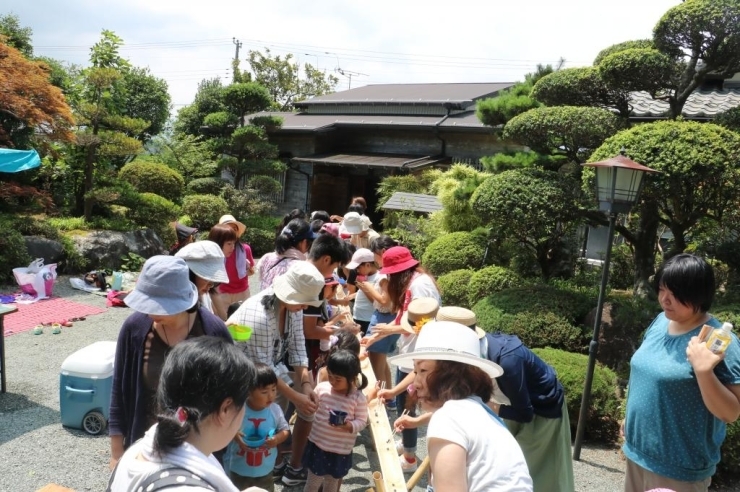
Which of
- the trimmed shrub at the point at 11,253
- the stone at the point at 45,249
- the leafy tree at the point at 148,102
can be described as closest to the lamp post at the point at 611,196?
the trimmed shrub at the point at 11,253

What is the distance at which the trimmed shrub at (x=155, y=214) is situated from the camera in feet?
42.1

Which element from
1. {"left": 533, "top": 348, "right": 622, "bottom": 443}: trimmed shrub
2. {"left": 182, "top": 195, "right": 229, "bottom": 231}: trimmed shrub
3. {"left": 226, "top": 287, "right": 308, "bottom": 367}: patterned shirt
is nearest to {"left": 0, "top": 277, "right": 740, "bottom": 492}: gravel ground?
{"left": 533, "top": 348, "right": 622, "bottom": 443}: trimmed shrub

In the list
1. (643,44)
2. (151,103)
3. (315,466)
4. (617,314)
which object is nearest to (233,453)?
(315,466)

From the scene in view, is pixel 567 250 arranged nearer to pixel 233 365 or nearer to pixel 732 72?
pixel 732 72

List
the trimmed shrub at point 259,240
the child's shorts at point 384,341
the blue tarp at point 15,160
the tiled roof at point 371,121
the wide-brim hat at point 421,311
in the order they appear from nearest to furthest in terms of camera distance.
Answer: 1. the wide-brim hat at point 421,311
2. the child's shorts at point 384,341
3. the blue tarp at point 15,160
4. the trimmed shrub at point 259,240
5. the tiled roof at point 371,121

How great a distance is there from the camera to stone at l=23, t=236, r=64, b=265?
409 inches

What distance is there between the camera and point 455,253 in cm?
934

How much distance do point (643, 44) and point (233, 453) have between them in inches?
307

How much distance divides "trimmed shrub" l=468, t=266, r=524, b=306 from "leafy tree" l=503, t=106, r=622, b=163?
194 centimetres

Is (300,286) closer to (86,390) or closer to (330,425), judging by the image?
(330,425)

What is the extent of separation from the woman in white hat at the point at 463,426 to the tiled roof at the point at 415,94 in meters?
16.4

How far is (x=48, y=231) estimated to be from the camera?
35.4 ft

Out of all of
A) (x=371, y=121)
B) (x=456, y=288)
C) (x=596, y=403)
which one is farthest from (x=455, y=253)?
(x=371, y=121)

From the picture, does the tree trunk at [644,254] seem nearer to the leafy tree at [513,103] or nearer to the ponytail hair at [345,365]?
the leafy tree at [513,103]
